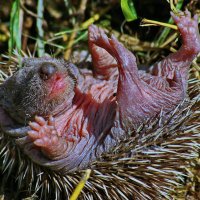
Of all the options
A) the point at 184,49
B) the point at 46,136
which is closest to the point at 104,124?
the point at 46,136

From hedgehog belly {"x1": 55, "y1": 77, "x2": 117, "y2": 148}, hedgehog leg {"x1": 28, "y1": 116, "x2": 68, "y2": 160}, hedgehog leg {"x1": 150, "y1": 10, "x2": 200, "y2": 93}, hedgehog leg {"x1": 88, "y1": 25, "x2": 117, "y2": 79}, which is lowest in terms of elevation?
hedgehog leg {"x1": 28, "y1": 116, "x2": 68, "y2": 160}

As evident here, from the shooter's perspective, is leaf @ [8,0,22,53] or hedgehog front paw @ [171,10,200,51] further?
leaf @ [8,0,22,53]

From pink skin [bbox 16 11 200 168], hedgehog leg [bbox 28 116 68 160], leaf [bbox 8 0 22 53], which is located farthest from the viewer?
leaf [bbox 8 0 22 53]

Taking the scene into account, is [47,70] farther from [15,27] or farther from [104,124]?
[15,27]

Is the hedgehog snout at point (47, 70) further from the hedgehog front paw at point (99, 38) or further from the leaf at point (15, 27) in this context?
the leaf at point (15, 27)

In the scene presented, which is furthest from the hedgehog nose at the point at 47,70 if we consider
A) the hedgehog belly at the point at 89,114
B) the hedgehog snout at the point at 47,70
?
the hedgehog belly at the point at 89,114

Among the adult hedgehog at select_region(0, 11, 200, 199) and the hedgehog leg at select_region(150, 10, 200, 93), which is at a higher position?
the hedgehog leg at select_region(150, 10, 200, 93)

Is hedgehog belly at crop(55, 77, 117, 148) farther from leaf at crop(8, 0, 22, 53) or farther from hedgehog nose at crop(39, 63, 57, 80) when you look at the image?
leaf at crop(8, 0, 22, 53)

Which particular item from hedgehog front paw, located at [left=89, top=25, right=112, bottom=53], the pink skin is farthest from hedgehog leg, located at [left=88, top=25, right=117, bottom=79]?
hedgehog front paw, located at [left=89, top=25, right=112, bottom=53]

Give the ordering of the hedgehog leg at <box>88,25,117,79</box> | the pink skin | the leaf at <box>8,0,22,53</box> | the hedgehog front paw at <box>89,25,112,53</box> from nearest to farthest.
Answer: the pink skin, the hedgehog front paw at <box>89,25,112,53</box>, the hedgehog leg at <box>88,25,117,79</box>, the leaf at <box>8,0,22,53</box>
